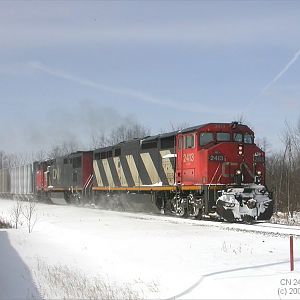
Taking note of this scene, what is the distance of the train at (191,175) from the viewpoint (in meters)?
18.8

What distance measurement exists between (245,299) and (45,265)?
549 cm

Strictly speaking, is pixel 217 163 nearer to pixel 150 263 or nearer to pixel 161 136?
pixel 161 136

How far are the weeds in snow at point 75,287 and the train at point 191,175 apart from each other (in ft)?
32.3

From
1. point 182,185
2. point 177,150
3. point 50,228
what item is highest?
point 177,150

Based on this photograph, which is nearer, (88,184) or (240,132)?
(240,132)

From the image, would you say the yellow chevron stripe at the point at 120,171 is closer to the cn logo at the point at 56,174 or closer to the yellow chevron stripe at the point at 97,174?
the yellow chevron stripe at the point at 97,174

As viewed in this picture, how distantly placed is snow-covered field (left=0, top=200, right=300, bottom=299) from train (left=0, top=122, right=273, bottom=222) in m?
2.39

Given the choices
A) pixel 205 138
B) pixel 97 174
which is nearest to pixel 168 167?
pixel 205 138

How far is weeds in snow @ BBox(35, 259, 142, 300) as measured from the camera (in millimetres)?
8047

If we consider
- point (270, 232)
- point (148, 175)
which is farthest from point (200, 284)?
point (148, 175)

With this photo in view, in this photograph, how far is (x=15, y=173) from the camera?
186 ft

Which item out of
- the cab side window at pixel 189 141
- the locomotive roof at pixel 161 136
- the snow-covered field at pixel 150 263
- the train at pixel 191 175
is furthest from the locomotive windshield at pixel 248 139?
the snow-covered field at pixel 150 263

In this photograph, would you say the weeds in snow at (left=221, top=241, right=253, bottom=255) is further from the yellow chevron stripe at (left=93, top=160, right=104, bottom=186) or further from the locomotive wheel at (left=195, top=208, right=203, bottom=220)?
the yellow chevron stripe at (left=93, top=160, right=104, bottom=186)

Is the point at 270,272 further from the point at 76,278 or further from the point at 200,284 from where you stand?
the point at 76,278
